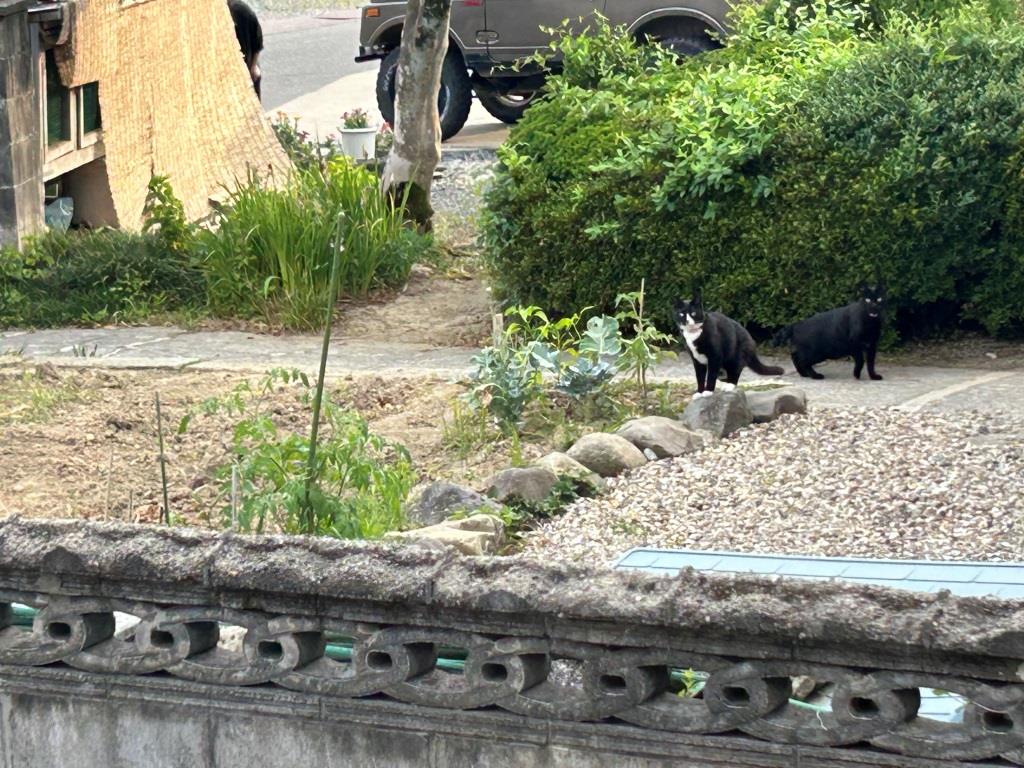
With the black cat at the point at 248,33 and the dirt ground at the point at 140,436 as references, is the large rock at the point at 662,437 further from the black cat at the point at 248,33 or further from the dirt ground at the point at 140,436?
the black cat at the point at 248,33

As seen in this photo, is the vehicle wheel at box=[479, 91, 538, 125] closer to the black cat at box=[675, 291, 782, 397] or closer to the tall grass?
the tall grass

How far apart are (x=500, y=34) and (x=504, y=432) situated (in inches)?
473

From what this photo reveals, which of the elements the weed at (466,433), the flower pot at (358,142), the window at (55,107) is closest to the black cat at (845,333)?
the weed at (466,433)

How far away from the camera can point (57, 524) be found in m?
3.85

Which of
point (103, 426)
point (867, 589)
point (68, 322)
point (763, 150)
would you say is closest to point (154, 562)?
point (867, 589)

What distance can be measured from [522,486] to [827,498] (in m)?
1.24

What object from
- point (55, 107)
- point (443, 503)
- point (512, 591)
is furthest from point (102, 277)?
point (512, 591)

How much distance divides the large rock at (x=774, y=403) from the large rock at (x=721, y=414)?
0.31 ft

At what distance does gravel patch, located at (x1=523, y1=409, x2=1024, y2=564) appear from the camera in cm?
624

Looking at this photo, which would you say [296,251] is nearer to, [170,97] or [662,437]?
[170,97]

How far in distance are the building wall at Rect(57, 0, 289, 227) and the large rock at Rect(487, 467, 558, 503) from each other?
678 cm

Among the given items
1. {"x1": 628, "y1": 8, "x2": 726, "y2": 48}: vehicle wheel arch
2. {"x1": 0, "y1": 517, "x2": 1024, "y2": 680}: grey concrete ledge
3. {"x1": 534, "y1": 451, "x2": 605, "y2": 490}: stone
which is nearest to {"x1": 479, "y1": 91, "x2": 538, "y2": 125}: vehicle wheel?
{"x1": 628, "y1": 8, "x2": 726, "y2": 48}: vehicle wheel arch

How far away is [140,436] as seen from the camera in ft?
28.1

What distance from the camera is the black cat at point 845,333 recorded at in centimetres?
928
